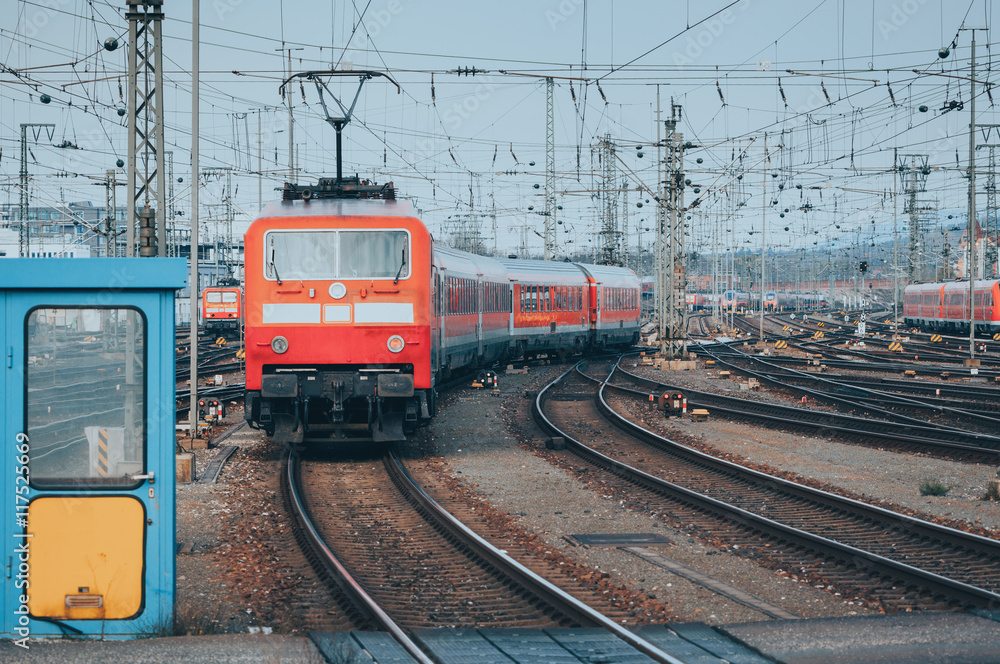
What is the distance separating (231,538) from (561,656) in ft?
15.5

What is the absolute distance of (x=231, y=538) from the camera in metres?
9.63

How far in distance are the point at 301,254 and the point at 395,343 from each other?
68.4 inches

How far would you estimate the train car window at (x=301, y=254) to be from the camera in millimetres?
13219

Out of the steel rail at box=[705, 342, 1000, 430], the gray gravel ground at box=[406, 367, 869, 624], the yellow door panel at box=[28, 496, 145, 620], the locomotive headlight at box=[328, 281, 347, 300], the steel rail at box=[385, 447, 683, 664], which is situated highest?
the locomotive headlight at box=[328, 281, 347, 300]

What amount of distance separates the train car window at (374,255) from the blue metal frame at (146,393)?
7.30 meters

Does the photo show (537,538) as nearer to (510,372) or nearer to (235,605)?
(235,605)

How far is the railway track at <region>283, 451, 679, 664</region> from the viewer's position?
7012 mm

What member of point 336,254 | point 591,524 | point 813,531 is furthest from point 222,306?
point 813,531

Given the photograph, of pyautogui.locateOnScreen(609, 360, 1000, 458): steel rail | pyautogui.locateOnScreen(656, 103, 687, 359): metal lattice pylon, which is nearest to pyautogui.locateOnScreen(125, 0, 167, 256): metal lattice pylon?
pyautogui.locateOnScreen(609, 360, 1000, 458): steel rail

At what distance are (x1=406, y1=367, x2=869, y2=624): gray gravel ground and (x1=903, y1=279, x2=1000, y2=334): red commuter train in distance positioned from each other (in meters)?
35.3

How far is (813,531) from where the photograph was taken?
9.98 metres

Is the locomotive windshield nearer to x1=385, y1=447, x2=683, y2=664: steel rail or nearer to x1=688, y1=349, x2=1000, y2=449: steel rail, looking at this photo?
x1=385, y1=447, x2=683, y2=664: steel rail

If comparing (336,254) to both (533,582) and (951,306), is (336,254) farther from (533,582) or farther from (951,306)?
(951,306)

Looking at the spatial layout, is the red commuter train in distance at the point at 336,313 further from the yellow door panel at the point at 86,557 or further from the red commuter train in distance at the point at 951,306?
the red commuter train in distance at the point at 951,306
